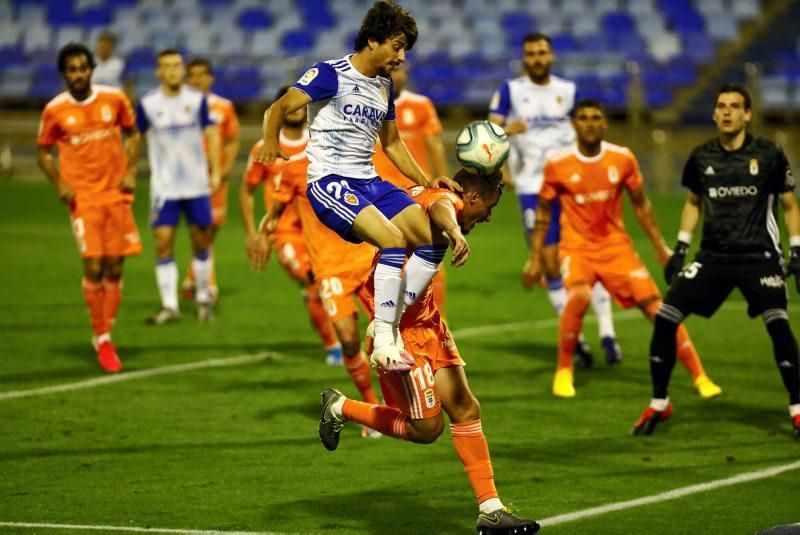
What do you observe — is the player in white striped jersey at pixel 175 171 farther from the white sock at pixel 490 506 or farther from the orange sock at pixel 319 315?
the white sock at pixel 490 506

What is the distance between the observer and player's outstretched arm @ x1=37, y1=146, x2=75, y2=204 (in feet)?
38.3

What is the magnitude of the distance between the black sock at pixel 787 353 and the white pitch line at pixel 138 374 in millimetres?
4920

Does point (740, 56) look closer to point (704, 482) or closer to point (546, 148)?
point (546, 148)

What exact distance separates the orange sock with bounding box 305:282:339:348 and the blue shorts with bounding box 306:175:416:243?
14.7 ft

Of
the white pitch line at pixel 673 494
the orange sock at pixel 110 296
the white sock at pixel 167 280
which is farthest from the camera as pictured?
the white sock at pixel 167 280

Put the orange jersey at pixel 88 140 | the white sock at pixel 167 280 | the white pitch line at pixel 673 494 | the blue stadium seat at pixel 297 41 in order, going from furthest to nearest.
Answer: the blue stadium seat at pixel 297 41 < the white sock at pixel 167 280 < the orange jersey at pixel 88 140 < the white pitch line at pixel 673 494

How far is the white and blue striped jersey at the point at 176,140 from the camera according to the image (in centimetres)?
1466

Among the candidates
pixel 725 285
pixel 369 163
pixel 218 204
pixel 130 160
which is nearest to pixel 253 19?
pixel 218 204

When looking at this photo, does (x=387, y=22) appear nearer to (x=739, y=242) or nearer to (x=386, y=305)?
(x=386, y=305)

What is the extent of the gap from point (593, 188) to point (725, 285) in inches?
76.2

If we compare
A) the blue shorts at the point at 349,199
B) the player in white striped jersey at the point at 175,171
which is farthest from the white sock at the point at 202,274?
the blue shorts at the point at 349,199

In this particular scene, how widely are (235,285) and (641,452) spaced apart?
8945 millimetres

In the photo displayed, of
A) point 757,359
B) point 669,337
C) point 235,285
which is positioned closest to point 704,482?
point 669,337

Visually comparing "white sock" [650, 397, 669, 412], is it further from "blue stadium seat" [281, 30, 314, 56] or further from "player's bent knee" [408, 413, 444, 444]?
"blue stadium seat" [281, 30, 314, 56]
